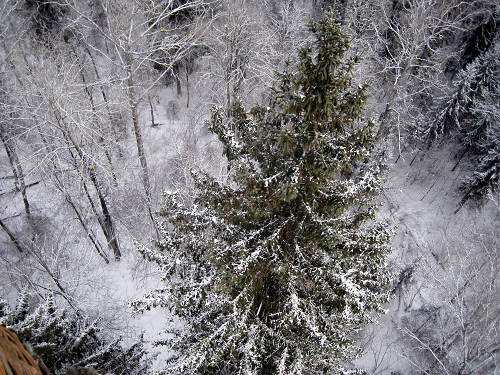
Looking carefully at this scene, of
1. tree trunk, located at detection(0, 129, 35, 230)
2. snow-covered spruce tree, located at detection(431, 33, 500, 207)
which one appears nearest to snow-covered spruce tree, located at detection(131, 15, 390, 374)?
tree trunk, located at detection(0, 129, 35, 230)

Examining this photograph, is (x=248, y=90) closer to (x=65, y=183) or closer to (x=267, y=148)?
(x=65, y=183)

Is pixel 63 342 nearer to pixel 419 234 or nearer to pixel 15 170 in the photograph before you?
pixel 15 170

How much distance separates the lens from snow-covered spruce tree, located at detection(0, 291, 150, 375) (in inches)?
248

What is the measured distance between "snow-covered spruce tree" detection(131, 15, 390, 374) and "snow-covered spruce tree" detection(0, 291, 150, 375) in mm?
1935

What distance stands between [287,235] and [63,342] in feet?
21.2

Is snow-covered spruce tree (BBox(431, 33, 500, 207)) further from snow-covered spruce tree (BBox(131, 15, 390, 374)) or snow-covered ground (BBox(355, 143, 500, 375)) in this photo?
snow-covered spruce tree (BBox(131, 15, 390, 374))

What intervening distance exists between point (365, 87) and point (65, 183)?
471 inches

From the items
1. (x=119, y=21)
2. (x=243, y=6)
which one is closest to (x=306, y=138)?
(x=119, y=21)

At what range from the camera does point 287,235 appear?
592 centimetres

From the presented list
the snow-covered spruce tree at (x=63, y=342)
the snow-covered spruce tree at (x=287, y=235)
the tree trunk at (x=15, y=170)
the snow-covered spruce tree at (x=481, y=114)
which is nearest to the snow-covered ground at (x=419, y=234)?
the snow-covered spruce tree at (x=481, y=114)

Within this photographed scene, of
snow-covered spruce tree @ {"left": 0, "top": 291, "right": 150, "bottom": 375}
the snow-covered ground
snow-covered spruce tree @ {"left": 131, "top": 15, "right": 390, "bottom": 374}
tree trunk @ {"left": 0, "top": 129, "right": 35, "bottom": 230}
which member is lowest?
snow-covered spruce tree @ {"left": 0, "top": 291, "right": 150, "bottom": 375}

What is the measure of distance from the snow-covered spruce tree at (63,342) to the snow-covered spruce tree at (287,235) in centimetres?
194

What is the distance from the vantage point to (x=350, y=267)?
6.51m

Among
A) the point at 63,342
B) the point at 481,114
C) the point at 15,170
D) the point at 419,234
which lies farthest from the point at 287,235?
the point at 481,114
